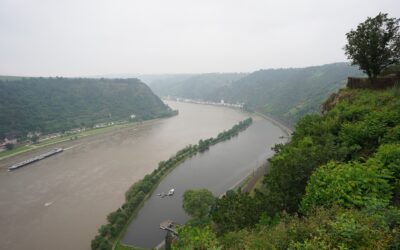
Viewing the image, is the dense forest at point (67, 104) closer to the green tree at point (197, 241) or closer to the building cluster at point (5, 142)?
the building cluster at point (5, 142)

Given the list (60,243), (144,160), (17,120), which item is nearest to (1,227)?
(60,243)

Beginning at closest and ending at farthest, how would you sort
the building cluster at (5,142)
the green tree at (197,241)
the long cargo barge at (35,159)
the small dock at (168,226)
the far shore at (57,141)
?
the green tree at (197,241) → the small dock at (168,226) → the long cargo barge at (35,159) → the far shore at (57,141) → the building cluster at (5,142)

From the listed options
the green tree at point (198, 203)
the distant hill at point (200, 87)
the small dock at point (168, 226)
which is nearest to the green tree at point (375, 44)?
the green tree at point (198, 203)

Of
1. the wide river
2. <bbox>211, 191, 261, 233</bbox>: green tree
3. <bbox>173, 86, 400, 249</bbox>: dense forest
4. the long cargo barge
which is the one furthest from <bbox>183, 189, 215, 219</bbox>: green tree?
the long cargo barge

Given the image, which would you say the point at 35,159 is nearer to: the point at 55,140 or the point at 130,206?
the point at 55,140

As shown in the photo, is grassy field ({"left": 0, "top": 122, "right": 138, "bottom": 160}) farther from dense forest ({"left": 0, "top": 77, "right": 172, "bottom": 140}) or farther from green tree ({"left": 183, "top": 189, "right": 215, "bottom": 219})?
green tree ({"left": 183, "top": 189, "right": 215, "bottom": 219})

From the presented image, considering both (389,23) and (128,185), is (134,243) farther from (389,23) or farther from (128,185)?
(389,23)
